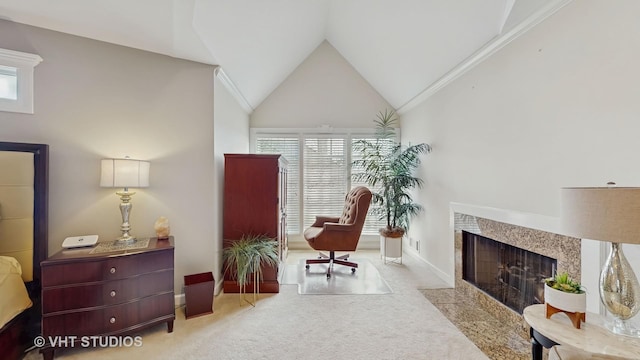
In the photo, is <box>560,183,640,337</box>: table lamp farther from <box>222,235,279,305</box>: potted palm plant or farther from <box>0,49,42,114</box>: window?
<box>0,49,42,114</box>: window

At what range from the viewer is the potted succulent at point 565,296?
130cm

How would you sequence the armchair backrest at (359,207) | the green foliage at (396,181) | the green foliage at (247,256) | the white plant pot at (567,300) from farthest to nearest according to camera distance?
the green foliage at (396,181) → the armchair backrest at (359,207) → the green foliage at (247,256) → the white plant pot at (567,300)

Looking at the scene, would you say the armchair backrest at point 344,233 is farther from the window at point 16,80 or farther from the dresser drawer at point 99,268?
the window at point 16,80

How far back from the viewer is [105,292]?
2135 mm

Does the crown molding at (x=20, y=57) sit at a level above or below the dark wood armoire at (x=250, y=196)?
above

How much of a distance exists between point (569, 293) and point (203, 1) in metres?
3.15

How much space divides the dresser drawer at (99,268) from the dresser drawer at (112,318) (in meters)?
0.23

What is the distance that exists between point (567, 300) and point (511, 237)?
1169 millimetres

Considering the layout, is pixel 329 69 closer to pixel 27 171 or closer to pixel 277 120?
pixel 277 120

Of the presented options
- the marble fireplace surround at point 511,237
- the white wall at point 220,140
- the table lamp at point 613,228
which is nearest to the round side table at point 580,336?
the table lamp at point 613,228

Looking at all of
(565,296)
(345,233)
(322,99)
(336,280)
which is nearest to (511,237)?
(565,296)

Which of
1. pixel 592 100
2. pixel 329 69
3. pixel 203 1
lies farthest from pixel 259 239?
pixel 329 69

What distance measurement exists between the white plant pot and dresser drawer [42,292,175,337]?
267 cm

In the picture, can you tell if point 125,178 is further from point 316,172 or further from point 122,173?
point 316,172
